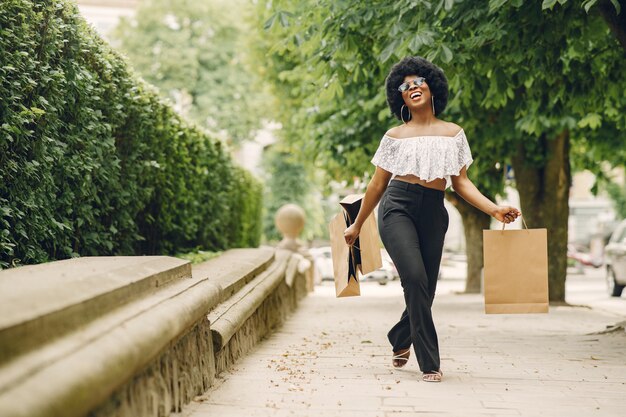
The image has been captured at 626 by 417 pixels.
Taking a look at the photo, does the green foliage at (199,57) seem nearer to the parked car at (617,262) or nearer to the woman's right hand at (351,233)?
the parked car at (617,262)

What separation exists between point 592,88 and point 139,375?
760 centimetres

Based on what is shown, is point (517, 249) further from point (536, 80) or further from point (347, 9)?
point (536, 80)

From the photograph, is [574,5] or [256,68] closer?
[574,5]

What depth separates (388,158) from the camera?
18.0 feet

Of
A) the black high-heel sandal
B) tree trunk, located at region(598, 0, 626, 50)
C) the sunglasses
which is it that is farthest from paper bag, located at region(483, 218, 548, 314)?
tree trunk, located at region(598, 0, 626, 50)

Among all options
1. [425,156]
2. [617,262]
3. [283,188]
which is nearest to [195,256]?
[425,156]

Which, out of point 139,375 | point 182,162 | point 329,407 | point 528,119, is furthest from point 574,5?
point 139,375

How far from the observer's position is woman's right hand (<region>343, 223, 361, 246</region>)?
5.82 meters

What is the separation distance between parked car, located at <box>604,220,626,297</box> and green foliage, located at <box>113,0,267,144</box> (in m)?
21.1

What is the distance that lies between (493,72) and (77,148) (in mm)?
4201

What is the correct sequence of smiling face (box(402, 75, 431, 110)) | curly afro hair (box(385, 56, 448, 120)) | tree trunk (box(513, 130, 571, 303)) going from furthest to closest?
tree trunk (box(513, 130, 571, 303)), curly afro hair (box(385, 56, 448, 120)), smiling face (box(402, 75, 431, 110))

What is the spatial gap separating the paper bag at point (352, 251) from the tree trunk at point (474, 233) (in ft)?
38.3

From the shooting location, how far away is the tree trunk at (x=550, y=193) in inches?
561

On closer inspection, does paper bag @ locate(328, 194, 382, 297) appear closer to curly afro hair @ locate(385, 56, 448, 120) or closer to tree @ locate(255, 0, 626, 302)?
curly afro hair @ locate(385, 56, 448, 120)
